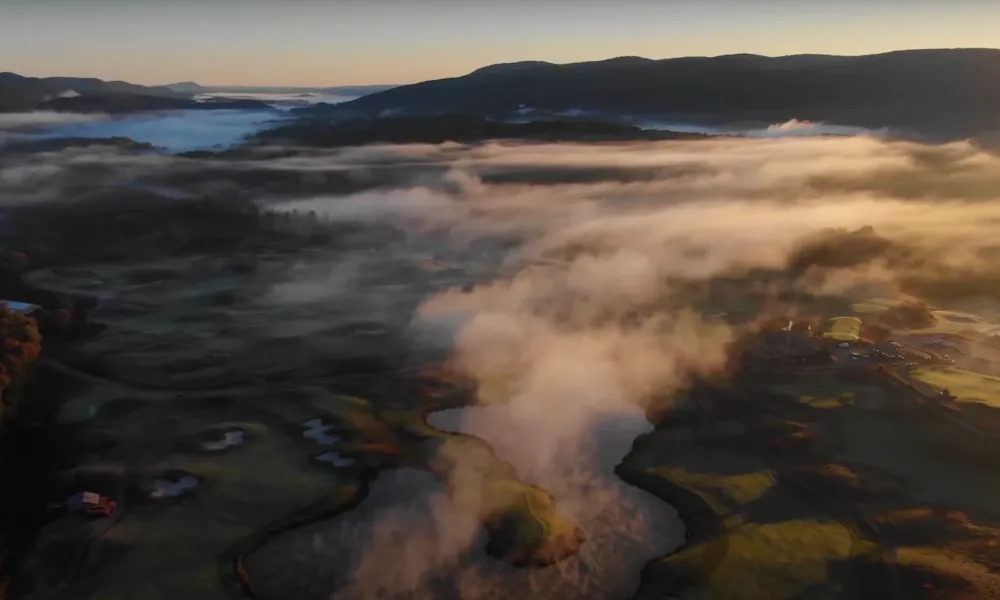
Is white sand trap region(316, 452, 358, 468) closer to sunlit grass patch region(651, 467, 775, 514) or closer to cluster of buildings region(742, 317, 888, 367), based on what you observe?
sunlit grass patch region(651, 467, 775, 514)

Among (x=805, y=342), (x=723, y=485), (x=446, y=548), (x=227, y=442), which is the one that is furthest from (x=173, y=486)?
(x=805, y=342)

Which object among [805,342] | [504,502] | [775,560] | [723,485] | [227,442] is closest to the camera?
[775,560]

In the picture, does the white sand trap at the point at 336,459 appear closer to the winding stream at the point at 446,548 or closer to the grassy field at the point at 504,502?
the winding stream at the point at 446,548

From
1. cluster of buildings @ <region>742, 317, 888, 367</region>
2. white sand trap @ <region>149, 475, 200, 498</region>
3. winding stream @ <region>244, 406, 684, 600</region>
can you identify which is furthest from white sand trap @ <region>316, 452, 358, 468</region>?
cluster of buildings @ <region>742, 317, 888, 367</region>

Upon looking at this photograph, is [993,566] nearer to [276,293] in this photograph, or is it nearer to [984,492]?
[984,492]

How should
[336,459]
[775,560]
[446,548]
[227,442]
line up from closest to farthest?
[775,560] < [446,548] < [336,459] < [227,442]

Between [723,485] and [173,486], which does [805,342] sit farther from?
[173,486]

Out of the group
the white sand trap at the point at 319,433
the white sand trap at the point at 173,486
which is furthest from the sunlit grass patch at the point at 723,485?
the white sand trap at the point at 173,486

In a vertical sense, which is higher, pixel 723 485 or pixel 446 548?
pixel 446 548

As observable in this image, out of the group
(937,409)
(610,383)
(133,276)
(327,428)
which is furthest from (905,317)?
(133,276)
